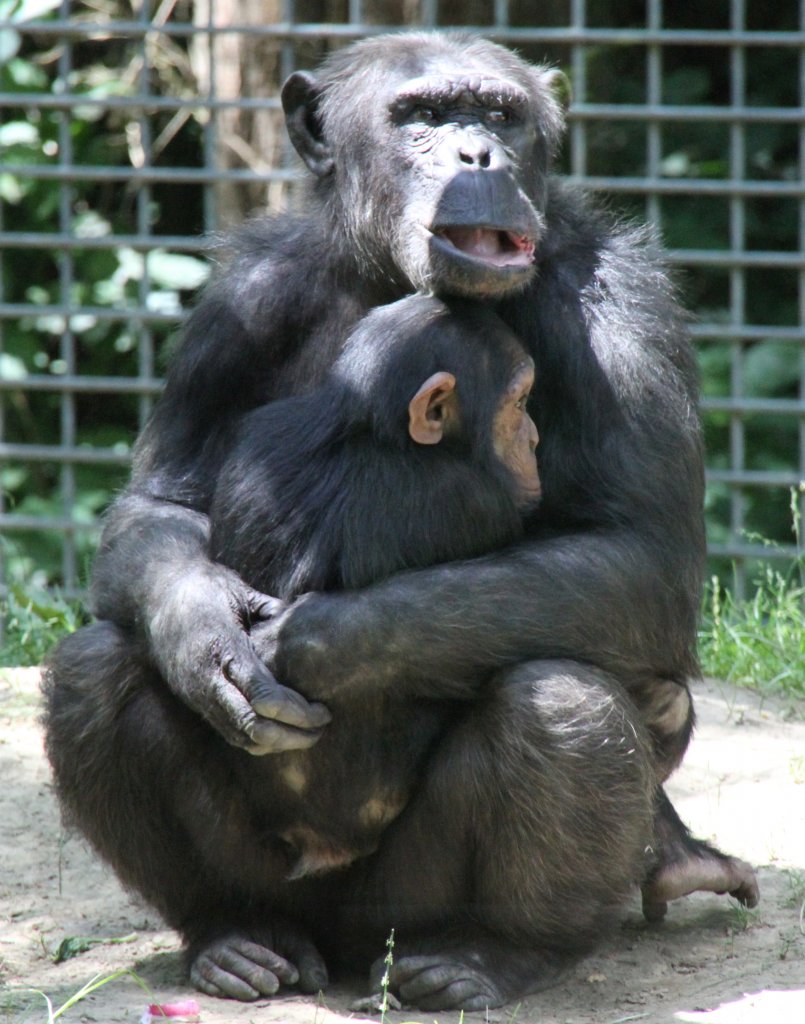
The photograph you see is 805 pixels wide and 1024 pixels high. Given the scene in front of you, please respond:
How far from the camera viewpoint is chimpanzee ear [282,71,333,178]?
488cm

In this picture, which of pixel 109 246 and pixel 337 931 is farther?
pixel 109 246

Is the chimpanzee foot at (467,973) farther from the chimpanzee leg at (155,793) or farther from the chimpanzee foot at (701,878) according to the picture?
the chimpanzee foot at (701,878)

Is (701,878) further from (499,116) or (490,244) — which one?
(499,116)

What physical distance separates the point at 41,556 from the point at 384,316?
4.68 meters

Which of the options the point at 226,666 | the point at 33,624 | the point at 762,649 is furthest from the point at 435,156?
the point at 33,624

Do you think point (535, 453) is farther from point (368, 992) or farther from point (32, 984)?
point (32, 984)

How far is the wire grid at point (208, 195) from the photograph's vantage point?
771 cm

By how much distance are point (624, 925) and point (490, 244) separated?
183cm

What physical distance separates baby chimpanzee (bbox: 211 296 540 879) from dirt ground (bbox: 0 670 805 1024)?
482 mm

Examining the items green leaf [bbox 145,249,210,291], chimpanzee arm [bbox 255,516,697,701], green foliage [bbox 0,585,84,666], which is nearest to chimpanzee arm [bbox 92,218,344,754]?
chimpanzee arm [bbox 255,516,697,701]

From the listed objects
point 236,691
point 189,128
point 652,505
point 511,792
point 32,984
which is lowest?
point 32,984

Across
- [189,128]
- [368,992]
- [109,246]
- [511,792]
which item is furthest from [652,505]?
[189,128]

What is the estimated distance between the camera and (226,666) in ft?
12.2

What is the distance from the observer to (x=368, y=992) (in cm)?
392
